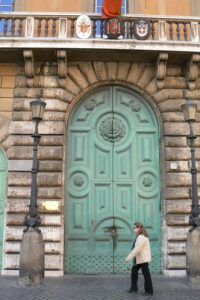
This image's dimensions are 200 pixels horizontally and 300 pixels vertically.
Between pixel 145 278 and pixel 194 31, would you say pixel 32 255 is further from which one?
pixel 194 31

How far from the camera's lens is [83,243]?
9836 millimetres

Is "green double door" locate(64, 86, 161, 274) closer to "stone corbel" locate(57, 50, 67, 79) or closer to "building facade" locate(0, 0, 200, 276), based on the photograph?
"building facade" locate(0, 0, 200, 276)

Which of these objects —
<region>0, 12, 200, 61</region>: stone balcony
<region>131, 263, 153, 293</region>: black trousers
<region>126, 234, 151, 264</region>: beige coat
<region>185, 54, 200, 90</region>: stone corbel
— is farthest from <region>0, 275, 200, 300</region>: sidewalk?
<region>0, 12, 200, 61</region>: stone balcony

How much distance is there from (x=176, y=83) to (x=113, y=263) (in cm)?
536

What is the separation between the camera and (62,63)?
1002 cm

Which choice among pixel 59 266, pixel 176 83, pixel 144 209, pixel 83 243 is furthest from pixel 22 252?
pixel 176 83

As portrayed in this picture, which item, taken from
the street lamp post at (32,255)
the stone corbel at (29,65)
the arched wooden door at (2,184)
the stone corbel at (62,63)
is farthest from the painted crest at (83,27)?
the street lamp post at (32,255)

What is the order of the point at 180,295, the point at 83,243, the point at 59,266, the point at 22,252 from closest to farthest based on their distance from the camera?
the point at 180,295 → the point at 22,252 → the point at 59,266 → the point at 83,243

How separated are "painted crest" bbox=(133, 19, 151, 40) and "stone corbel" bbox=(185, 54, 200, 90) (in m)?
1.41

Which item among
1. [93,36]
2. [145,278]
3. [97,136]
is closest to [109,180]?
[97,136]

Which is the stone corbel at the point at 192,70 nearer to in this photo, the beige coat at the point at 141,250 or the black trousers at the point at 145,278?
the beige coat at the point at 141,250

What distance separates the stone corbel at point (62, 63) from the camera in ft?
32.3

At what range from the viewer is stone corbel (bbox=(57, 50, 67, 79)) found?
9.84 m

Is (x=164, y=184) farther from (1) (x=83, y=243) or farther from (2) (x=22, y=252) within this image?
(2) (x=22, y=252)
